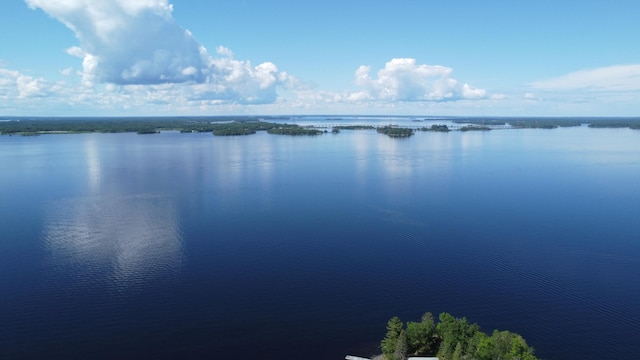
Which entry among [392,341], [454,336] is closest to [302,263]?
[392,341]

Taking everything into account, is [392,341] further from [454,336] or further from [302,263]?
[302,263]

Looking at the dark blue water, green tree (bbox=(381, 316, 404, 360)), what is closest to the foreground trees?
green tree (bbox=(381, 316, 404, 360))

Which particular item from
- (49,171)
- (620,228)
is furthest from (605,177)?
(49,171)

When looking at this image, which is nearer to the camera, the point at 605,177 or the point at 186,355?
the point at 186,355

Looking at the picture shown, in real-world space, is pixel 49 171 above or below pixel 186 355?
above

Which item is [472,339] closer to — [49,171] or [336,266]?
[336,266]

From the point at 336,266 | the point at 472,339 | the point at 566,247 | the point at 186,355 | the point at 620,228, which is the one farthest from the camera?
the point at 620,228
